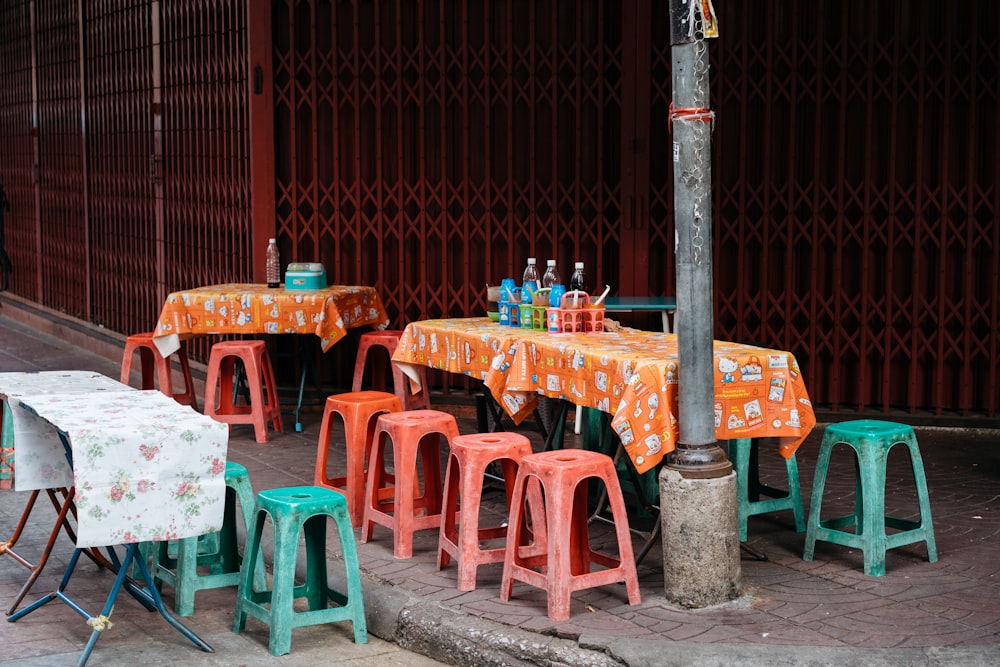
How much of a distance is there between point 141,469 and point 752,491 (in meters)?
3.47

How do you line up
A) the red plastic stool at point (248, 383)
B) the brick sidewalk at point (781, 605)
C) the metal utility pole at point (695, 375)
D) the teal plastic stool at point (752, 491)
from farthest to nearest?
the red plastic stool at point (248, 383) → the teal plastic stool at point (752, 491) → the metal utility pole at point (695, 375) → the brick sidewalk at point (781, 605)

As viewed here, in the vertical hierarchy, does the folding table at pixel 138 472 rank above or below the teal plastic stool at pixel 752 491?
above

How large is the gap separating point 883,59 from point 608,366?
4.82 metres

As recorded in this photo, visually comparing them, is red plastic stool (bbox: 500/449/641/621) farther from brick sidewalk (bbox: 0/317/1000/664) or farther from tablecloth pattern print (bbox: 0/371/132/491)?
tablecloth pattern print (bbox: 0/371/132/491)

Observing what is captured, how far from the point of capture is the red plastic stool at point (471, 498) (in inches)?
247

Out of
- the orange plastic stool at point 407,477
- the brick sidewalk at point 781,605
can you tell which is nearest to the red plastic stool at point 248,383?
the brick sidewalk at point 781,605

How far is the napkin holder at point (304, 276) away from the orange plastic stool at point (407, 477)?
10.6 ft

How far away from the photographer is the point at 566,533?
5.77 meters

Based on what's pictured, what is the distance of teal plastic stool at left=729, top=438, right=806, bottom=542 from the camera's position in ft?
22.9

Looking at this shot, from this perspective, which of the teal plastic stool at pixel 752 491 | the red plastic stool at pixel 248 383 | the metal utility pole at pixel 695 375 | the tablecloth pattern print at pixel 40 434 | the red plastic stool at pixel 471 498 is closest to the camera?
the metal utility pole at pixel 695 375

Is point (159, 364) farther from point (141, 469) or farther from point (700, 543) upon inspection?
point (700, 543)

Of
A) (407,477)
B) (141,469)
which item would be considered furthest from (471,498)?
(141,469)

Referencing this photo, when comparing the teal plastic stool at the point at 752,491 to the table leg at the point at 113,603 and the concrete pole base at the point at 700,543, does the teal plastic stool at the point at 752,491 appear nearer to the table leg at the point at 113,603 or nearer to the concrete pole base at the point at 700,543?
the concrete pole base at the point at 700,543

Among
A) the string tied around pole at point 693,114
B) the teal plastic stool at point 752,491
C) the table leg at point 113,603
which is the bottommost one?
the table leg at point 113,603
